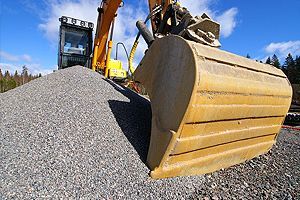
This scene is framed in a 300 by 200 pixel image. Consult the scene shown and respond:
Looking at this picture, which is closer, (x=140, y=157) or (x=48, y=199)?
(x=48, y=199)

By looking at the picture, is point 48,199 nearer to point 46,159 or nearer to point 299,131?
point 46,159

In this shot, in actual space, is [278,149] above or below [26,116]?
below

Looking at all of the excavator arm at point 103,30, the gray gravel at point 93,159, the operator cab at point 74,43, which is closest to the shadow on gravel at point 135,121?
the gray gravel at point 93,159

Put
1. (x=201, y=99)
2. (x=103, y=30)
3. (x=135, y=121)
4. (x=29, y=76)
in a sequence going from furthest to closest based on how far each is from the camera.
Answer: (x=29, y=76) → (x=103, y=30) → (x=135, y=121) → (x=201, y=99)

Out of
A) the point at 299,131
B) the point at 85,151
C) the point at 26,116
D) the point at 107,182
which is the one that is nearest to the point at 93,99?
the point at 26,116

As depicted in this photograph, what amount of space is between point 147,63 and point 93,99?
88 cm

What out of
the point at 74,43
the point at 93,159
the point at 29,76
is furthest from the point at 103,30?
the point at 29,76

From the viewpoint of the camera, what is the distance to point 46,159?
2.27 meters

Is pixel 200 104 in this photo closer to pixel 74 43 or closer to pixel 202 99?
pixel 202 99

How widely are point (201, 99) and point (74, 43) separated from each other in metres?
5.75

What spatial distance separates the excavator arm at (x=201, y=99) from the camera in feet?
7.38

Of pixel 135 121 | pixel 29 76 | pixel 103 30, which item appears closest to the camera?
pixel 135 121

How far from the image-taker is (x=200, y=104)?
2221mm

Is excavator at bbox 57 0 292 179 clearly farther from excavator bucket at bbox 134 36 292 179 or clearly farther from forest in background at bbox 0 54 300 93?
forest in background at bbox 0 54 300 93
